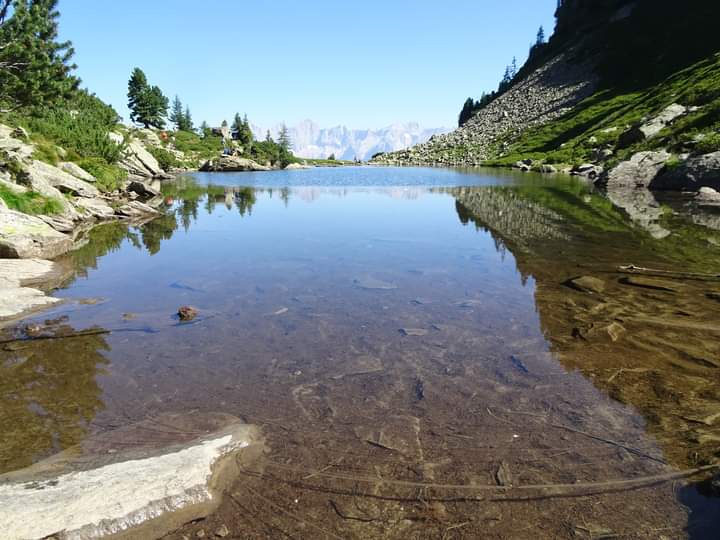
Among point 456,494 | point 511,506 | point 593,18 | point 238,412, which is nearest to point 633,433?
point 511,506

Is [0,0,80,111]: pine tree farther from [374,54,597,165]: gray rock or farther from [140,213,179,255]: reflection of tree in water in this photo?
[374,54,597,165]: gray rock

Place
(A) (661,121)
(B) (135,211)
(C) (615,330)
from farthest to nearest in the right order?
(A) (661,121)
(B) (135,211)
(C) (615,330)

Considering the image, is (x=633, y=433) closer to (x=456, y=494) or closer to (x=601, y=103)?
(x=456, y=494)

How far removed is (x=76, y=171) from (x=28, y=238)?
25171 millimetres

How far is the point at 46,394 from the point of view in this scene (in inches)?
341

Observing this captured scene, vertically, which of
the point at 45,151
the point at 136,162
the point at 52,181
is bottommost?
the point at 52,181

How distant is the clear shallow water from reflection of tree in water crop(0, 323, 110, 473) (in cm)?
4

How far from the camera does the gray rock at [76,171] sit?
4100 cm

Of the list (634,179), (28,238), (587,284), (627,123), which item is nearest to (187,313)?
(587,284)

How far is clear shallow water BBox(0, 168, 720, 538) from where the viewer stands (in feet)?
19.7

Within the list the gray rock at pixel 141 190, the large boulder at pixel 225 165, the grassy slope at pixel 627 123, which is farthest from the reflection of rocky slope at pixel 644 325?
the large boulder at pixel 225 165

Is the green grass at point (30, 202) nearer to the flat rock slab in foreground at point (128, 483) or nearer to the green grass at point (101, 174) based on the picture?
the green grass at point (101, 174)

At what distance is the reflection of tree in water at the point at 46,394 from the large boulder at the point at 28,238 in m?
9.76

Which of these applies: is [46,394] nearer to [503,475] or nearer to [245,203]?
[503,475]
